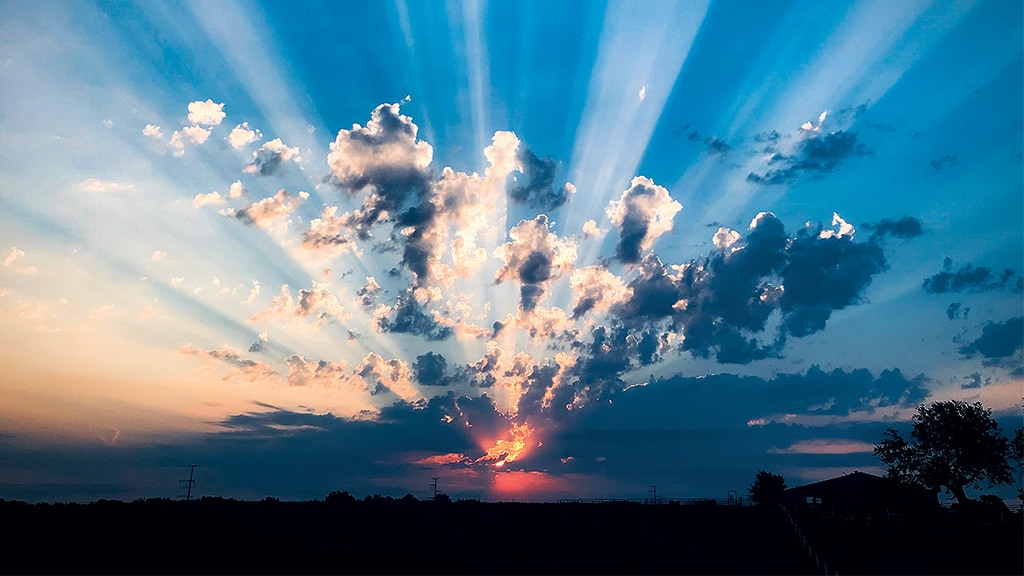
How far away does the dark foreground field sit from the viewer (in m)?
46.0

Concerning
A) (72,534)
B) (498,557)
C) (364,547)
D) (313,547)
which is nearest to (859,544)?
(498,557)

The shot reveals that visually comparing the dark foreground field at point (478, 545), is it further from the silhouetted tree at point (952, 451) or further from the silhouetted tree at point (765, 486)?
the silhouetted tree at point (765, 486)

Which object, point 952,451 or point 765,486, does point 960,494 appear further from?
point 765,486

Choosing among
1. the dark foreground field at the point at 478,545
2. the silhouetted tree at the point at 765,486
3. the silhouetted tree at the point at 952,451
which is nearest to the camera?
the dark foreground field at the point at 478,545

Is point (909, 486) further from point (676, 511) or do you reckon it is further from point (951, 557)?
point (951, 557)

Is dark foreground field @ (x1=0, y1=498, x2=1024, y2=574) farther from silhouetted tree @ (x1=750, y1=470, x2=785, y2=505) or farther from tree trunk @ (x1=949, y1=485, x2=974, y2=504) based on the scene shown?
silhouetted tree @ (x1=750, y1=470, x2=785, y2=505)

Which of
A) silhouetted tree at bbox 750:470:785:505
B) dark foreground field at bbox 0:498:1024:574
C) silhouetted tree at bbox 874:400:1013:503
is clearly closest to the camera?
dark foreground field at bbox 0:498:1024:574

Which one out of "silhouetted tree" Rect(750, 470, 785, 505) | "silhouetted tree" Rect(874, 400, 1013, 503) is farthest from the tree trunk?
"silhouetted tree" Rect(750, 470, 785, 505)

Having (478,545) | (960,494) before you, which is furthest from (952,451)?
(478,545)

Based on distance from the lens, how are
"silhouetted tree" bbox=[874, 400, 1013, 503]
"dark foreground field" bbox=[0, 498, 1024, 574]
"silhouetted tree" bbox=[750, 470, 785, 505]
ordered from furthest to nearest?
"silhouetted tree" bbox=[750, 470, 785, 505], "silhouetted tree" bbox=[874, 400, 1013, 503], "dark foreground field" bbox=[0, 498, 1024, 574]

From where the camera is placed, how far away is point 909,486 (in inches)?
3654

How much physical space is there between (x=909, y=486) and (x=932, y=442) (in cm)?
732

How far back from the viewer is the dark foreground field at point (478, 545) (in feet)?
151

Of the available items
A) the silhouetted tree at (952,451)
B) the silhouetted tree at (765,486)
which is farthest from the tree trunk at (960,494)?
the silhouetted tree at (765,486)
